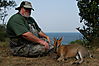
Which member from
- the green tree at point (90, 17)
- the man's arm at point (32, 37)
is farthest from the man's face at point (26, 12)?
the green tree at point (90, 17)

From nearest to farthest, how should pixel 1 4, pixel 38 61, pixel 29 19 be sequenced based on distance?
pixel 38 61 < pixel 29 19 < pixel 1 4

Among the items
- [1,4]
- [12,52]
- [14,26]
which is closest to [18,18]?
[14,26]

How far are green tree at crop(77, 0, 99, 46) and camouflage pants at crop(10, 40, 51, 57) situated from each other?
3.34 m

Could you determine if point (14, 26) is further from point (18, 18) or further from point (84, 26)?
point (84, 26)

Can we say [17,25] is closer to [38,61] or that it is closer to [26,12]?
[26,12]

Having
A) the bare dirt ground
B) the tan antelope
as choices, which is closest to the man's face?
the tan antelope

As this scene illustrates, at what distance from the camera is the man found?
7.38 meters

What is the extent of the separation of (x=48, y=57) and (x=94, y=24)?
10.9 feet

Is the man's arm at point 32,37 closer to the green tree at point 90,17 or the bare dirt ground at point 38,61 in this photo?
the bare dirt ground at point 38,61

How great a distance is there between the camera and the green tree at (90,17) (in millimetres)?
10484

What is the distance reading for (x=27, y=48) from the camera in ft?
26.1

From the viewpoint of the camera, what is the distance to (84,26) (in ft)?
35.8

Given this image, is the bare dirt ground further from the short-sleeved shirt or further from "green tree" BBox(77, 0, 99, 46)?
"green tree" BBox(77, 0, 99, 46)

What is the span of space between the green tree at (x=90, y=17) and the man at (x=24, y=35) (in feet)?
9.89
